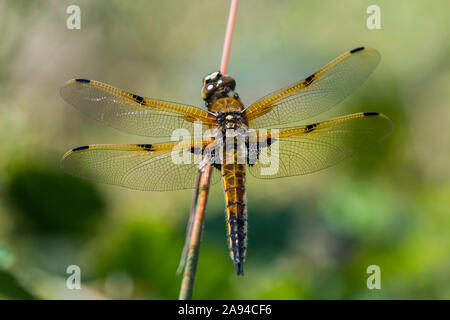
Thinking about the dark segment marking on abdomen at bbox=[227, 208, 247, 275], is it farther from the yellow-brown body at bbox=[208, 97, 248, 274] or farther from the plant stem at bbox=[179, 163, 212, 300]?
the plant stem at bbox=[179, 163, 212, 300]

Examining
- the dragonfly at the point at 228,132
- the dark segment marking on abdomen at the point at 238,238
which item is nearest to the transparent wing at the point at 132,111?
the dragonfly at the point at 228,132

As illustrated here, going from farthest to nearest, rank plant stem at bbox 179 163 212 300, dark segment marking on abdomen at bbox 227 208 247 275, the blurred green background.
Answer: the blurred green background, dark segment marking on abdomen at bbox 227 208 247 275, plant stem at bbox 179 163 212 300

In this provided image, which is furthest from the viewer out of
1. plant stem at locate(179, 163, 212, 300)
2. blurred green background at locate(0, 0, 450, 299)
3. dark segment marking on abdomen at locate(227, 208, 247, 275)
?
blurred green background at locate(0, 0, 450, 299)

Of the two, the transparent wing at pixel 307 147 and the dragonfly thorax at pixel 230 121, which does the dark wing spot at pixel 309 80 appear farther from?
the dragonfly thorax at pixel 230 121

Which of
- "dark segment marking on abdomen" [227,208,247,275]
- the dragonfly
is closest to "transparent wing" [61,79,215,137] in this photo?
the dragonfly

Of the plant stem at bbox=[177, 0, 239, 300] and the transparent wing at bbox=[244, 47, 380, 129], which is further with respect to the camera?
the transparent wing at bbox=[244, 47, 380, 129]

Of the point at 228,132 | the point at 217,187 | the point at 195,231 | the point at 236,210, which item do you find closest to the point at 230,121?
the point at 228,132
